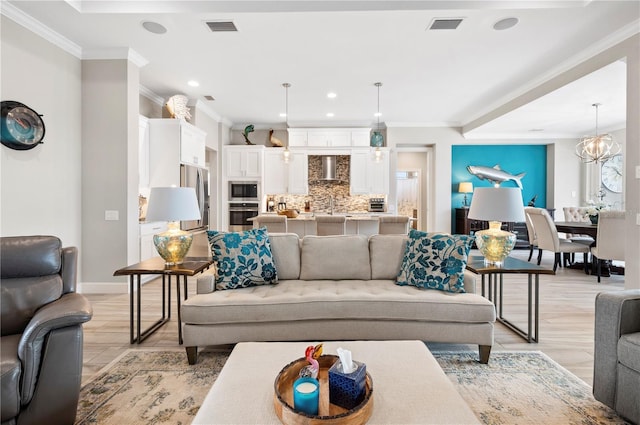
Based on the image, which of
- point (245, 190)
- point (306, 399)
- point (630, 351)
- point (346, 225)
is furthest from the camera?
point (245, 190)

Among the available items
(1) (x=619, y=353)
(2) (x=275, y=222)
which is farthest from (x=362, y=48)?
(1) (x=619, y=353)

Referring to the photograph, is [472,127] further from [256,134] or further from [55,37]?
[55,37]

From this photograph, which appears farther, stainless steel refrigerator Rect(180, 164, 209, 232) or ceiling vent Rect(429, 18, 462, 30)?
stainless steel refrigerator Rect(180, 164, 209, 232)

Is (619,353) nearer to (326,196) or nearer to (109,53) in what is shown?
(109,53)

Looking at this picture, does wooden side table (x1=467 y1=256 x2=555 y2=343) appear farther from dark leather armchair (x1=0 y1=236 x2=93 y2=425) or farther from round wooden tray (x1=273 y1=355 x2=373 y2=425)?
dark leather armchair (x1=0 y1=236 x2=93 y2=425)

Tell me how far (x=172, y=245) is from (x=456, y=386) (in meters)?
2.29

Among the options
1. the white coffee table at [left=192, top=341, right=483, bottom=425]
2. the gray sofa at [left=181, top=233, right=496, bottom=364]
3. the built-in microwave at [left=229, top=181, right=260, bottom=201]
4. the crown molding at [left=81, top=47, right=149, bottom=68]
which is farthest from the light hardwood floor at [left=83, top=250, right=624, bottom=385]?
the built-in microwave at [left=229, top=181, right=260, bottom=201]

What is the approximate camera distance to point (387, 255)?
117 inches

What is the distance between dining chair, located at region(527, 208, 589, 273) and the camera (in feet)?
16.7

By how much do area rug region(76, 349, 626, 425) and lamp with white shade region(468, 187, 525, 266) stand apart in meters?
0.78

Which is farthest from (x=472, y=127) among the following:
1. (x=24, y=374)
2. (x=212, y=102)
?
(x=24, y=374)

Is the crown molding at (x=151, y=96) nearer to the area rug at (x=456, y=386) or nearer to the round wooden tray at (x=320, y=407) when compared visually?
the area rug at (x=456, y=386)

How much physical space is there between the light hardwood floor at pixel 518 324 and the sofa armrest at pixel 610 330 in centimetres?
45

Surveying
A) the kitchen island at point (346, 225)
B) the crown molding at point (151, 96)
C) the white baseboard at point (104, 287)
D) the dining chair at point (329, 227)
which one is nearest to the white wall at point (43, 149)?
the white baseboard at point (104, 287)
